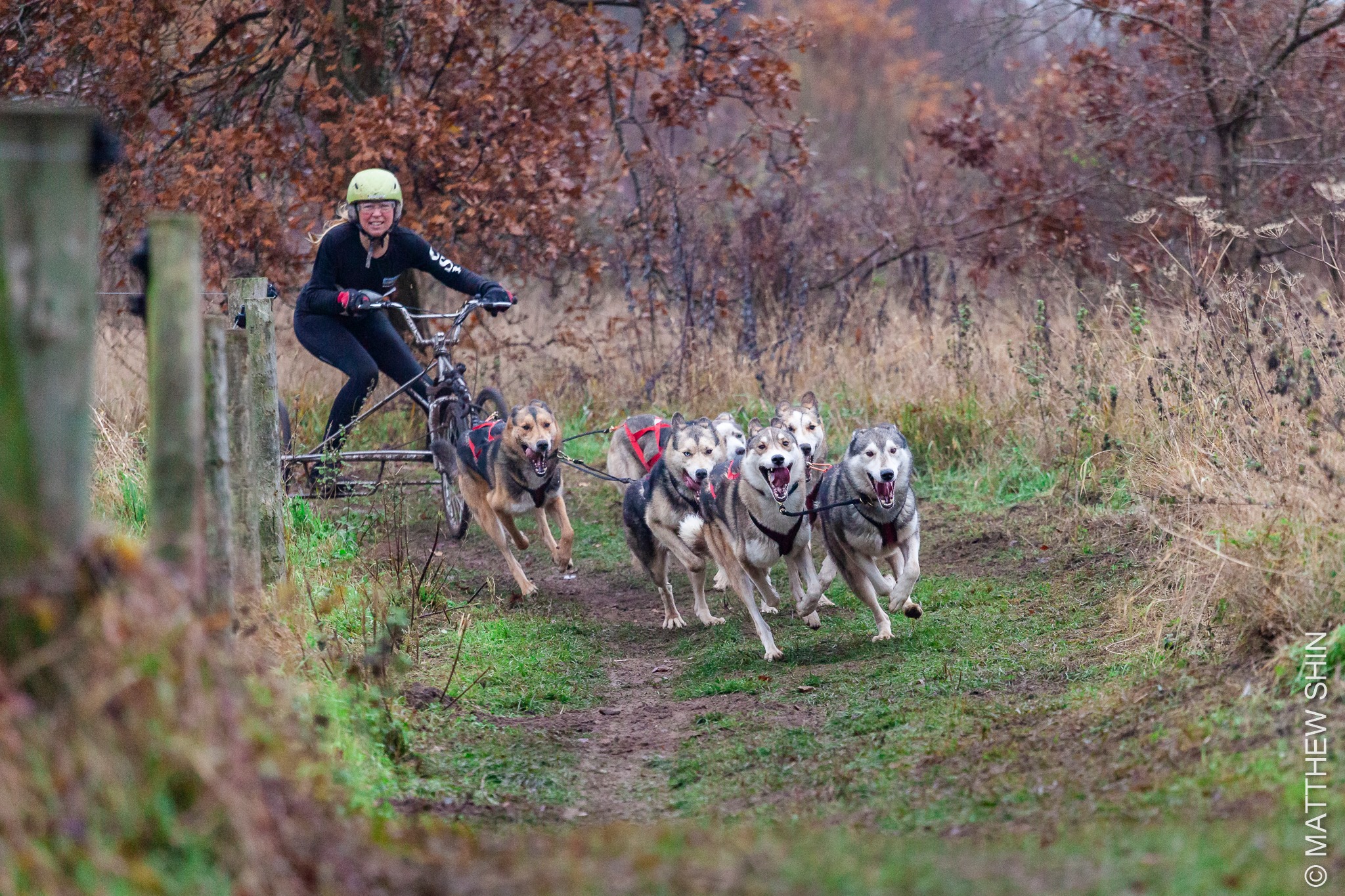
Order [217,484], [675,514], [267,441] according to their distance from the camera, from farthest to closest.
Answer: [675,514] → [267,441] → [217,484]

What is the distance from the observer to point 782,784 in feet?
15.6

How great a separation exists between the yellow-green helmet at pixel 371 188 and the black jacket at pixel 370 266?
0.94 ft

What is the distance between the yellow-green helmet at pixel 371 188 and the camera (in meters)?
8.58

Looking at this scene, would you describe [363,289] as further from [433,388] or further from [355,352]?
→ [433,388]

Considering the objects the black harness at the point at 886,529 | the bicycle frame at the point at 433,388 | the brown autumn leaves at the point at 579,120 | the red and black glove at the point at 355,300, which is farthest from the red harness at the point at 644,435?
the brown autumn leaves at the point at 579,120

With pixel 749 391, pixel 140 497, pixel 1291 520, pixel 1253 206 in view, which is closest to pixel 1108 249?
pixel 1253 206

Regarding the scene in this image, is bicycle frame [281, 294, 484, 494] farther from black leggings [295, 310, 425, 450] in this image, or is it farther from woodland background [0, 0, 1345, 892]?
woodland background [0, 0, 1345, 892]

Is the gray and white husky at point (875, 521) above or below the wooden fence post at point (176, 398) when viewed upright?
below

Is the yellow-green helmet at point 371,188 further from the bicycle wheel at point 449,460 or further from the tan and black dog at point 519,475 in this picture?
the tan and black dog at point 519,475

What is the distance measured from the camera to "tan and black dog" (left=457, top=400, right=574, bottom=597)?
330 inches

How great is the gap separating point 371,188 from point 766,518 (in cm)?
357

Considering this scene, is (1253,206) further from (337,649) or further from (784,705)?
(337,649)

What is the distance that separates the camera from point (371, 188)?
8594 mm

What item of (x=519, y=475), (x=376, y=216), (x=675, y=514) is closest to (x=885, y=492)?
(x=675, y=514)
